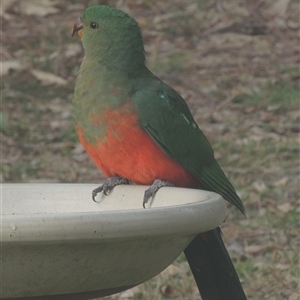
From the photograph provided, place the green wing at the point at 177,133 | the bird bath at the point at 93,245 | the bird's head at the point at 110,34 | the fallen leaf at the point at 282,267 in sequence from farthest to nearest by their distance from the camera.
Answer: the fallen leaf at the point at 282,267, the bird's head at the point at 110,34, the green wing at the point at 177,133, the bird bath at the point at 93,245

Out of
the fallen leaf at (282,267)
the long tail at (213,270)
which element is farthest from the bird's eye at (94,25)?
the fallen leaf at (282,267)

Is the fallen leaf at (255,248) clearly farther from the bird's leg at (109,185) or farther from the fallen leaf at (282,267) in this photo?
the bird's leg at (109,185)

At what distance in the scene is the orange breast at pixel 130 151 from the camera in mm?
3580

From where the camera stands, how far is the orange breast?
3580mm

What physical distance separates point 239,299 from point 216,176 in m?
0.62

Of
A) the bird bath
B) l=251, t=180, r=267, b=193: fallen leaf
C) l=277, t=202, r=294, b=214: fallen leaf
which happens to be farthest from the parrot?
l=251, t=180, r=267, b=193: fallen leaf

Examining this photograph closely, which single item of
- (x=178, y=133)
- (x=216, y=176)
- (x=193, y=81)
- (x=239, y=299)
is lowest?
(x=239, y=299)

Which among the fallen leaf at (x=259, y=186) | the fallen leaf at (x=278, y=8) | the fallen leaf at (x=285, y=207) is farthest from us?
the fallen leaf at (x=278, y=8)

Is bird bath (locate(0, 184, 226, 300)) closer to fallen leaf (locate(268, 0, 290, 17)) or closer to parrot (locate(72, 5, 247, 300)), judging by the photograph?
parrot (locate(72, 5, 247, 300))

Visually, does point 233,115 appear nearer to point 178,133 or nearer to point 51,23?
point 51,23

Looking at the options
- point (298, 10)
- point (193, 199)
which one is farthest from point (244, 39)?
point (193, 199)

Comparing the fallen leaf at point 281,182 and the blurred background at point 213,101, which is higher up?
the blurred background at point 213,101

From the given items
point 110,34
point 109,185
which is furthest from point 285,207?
point 109,185

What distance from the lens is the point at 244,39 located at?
933 cm
